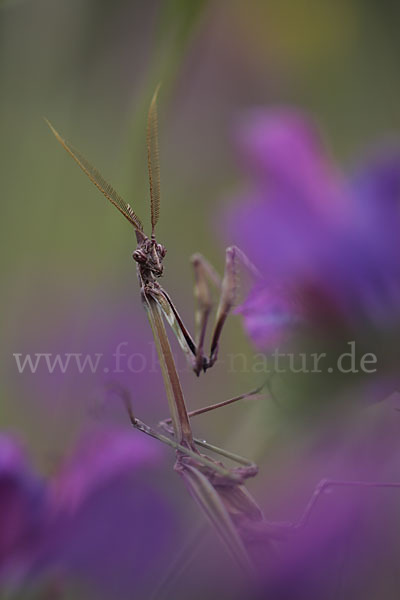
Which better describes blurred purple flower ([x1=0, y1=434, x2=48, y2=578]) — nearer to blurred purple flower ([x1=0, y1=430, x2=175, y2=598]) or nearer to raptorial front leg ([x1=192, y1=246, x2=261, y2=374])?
blurred purple flower ([x1=0, y1=430, x2=175, y2=598])

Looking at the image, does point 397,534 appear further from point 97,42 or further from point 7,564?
point 97,42

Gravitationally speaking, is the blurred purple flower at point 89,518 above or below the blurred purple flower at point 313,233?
below

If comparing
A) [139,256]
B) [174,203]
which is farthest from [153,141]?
[174,203]

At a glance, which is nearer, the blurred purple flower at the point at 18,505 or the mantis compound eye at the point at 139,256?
the blurred purple flower at the point at 18,505

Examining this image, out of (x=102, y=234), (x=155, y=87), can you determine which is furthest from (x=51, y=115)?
(x=155, y=87)

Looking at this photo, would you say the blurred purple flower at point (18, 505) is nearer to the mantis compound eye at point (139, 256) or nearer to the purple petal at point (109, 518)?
the purple petal at point (109, 518)

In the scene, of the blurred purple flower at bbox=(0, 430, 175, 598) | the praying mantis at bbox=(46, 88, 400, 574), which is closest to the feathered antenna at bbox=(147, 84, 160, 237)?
the praying mantis at bbox=(46, 88, 400, 574)

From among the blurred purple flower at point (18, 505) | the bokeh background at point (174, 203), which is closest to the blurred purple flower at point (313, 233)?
the bokeh background at point (174, 203)
